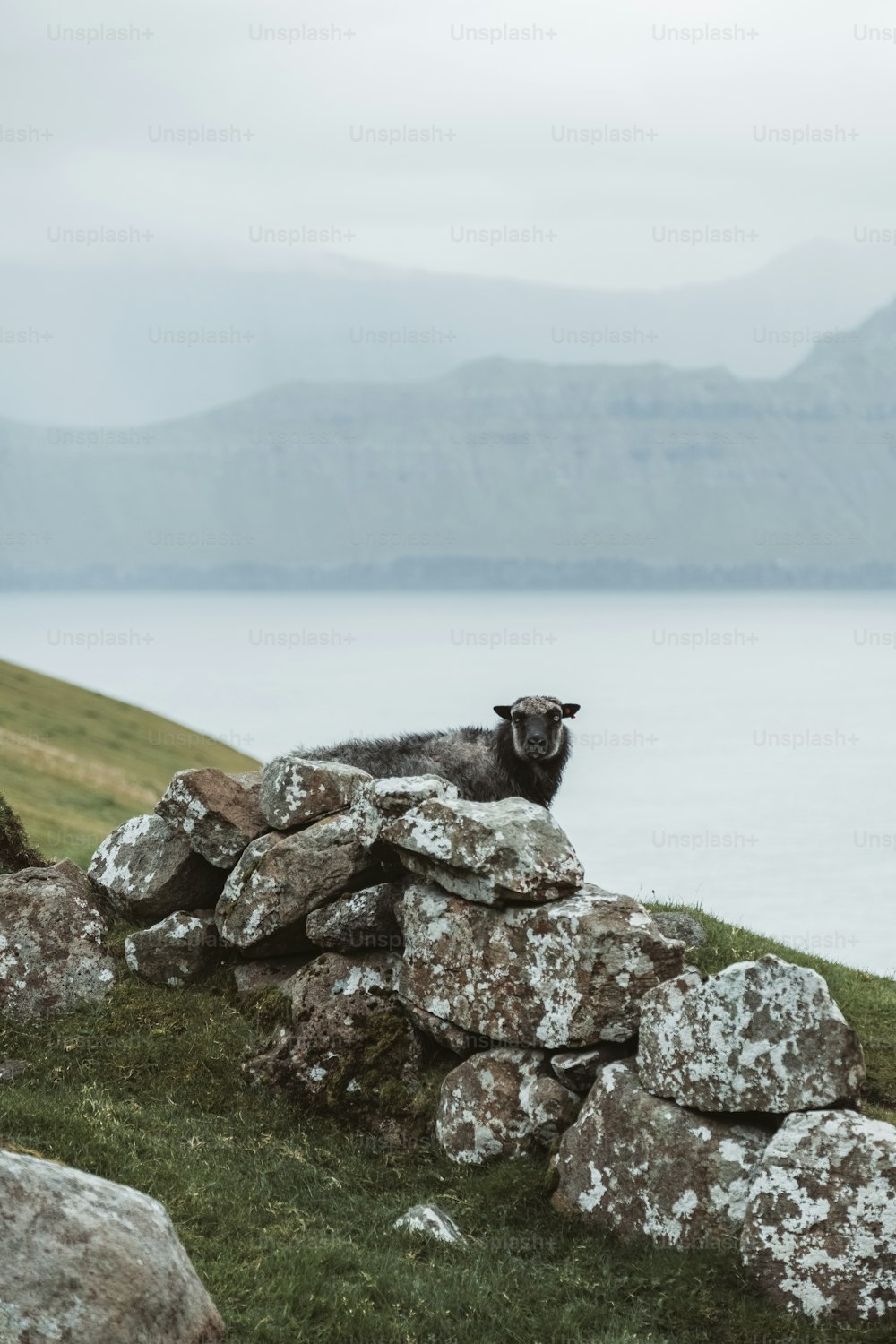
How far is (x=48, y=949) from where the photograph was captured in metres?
17.4

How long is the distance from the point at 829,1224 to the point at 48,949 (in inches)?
402

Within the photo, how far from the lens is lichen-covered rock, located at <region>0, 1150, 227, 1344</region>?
9531 millimetres

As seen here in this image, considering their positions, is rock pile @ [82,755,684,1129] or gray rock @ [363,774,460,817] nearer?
rock pile @ [82,755,684,1129]

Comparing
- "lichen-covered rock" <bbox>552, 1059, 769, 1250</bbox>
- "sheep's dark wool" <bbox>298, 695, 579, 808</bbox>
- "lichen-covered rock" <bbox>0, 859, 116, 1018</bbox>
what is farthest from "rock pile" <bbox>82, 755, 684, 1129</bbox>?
"sheep's dark wool" <bbox>298, 695, 579, 808</bbox>

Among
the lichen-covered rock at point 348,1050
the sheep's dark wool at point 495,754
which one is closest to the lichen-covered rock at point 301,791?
the lichen-covered rock at point 348,1050

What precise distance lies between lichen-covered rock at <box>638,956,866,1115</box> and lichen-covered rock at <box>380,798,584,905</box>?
221 cm

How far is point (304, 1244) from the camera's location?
12.3 m

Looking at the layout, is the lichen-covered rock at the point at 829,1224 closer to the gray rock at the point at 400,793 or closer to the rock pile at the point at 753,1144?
the rock pile at the point at 753,1144

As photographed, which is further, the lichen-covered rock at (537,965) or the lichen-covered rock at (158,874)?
the lichen-covered rock at (158,874)

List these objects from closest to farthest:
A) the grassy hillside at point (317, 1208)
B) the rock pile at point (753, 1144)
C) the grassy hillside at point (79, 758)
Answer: the grassy hillside at point (317, 1208) < the rock pile at point (753, 1144) < the grassy hillside at point (79, 758)

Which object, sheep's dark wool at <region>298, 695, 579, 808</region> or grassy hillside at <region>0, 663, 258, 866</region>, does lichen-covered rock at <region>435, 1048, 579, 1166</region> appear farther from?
grassy hillside at <region>0, 663, 258, 866</region>

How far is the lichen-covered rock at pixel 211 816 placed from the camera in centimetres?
1833

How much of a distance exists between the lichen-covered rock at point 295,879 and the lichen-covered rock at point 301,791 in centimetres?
47

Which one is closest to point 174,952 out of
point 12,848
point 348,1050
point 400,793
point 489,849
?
point 348,1050
